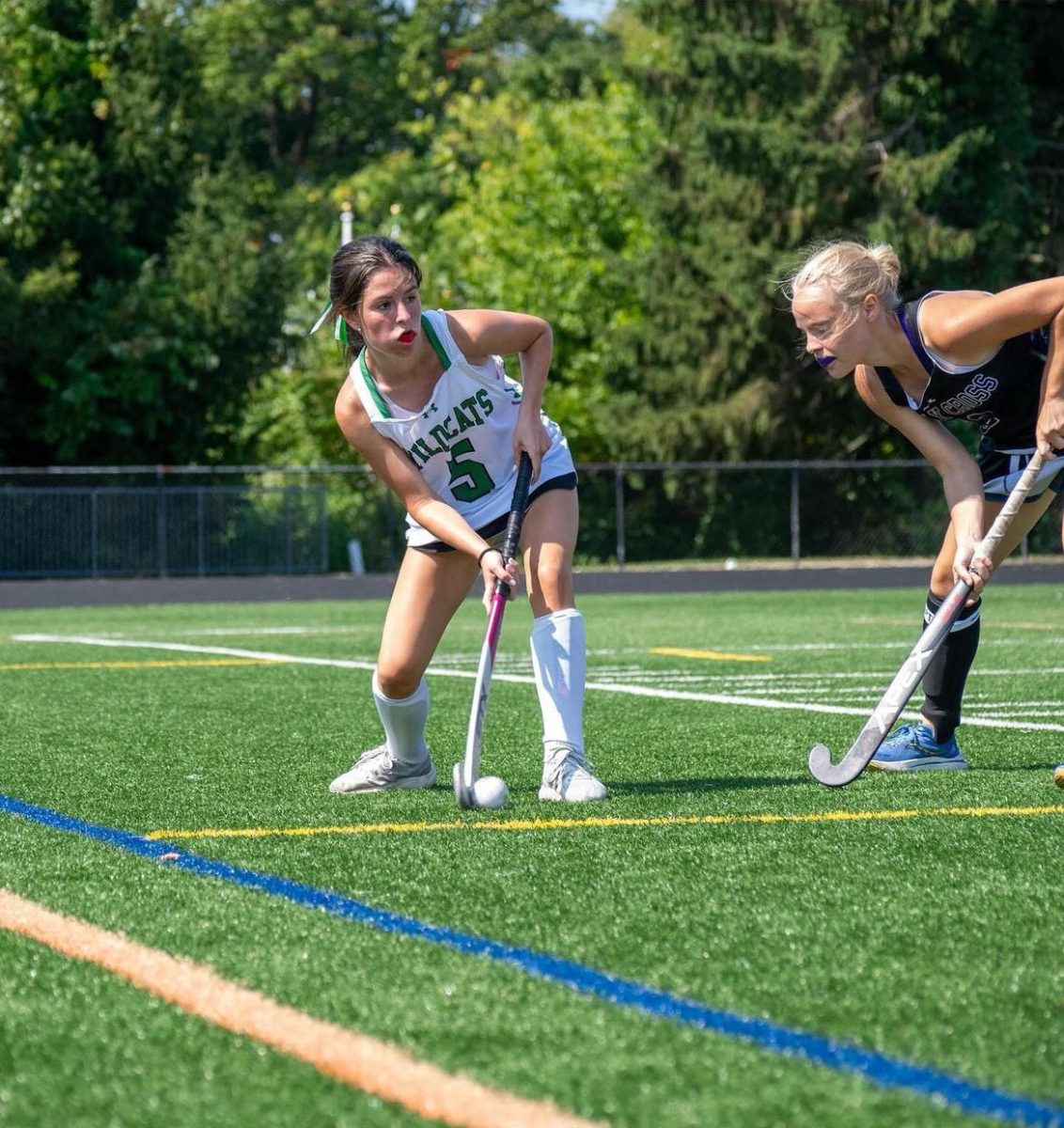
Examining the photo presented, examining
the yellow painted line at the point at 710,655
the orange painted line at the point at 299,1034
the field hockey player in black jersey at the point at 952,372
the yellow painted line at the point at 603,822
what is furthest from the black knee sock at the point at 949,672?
the yellow painted line at the point at 710,655

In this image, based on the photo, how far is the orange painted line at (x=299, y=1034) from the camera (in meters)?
2.52

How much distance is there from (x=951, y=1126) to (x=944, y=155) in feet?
105

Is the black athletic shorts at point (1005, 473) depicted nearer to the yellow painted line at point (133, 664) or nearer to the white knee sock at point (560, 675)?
the white knee sock at point (560, 675)

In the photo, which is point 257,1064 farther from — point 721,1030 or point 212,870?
point 212,870

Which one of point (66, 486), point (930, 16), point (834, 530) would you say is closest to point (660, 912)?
point (66, 486)

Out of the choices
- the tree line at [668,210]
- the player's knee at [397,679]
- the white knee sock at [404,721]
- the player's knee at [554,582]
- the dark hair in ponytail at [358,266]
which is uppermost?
the tree line at [668,210]

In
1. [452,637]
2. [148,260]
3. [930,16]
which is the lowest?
[452,637]

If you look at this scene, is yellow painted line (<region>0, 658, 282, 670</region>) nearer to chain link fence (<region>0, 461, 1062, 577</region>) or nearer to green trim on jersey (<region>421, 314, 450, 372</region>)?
green trim on jersey (<region>421, 314, 450, 372</region>)

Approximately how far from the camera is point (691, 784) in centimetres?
593

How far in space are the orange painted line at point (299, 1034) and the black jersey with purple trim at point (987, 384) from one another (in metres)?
3.11

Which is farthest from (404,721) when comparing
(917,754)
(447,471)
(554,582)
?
(917,754)

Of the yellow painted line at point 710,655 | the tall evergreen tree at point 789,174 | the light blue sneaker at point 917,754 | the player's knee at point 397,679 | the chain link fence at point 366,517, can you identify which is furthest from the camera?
the tall evergreen tree at point 789,174

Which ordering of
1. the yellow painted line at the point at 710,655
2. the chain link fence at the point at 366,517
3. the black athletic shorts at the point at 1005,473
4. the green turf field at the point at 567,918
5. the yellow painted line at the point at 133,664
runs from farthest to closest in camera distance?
the chain link fence at the point at 366,517, the yellow painted line at the point at 710,655, the yellow painted line at the point at 133,664, the black athletic shorts at the point at 1005,473, the green turf field at the point at 567,918

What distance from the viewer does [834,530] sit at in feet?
108
